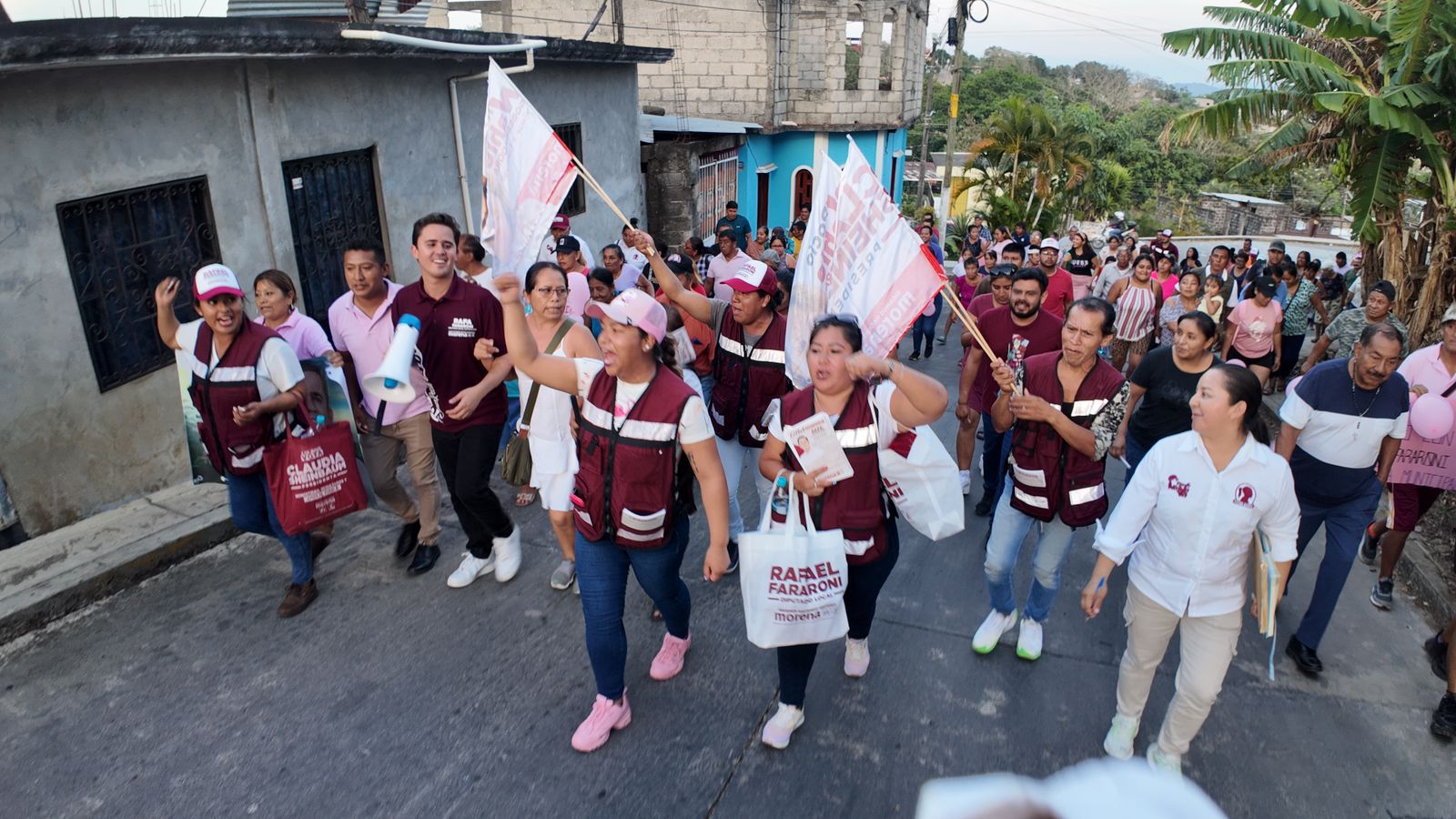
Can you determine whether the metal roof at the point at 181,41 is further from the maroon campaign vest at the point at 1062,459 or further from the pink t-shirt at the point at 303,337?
the maroon campaign vest at the point at 1062,459

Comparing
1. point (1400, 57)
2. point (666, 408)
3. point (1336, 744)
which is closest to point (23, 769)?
point (666, 408)

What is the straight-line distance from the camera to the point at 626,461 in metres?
3.46

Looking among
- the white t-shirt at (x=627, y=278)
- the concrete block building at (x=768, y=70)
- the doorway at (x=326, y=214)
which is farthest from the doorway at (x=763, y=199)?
the white t-shirt at (x=627, y=278)

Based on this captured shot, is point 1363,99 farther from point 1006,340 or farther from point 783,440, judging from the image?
point 783,440

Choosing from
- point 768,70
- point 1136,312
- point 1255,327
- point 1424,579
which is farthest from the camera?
point 768,70

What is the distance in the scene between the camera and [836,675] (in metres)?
4.36

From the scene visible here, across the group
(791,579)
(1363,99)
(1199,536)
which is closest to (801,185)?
(1363,99)

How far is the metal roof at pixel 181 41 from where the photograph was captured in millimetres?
4648

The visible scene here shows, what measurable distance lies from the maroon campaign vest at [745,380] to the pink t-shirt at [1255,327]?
553cm

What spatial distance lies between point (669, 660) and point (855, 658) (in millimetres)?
874

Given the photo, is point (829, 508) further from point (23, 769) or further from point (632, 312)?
point (23, 769)

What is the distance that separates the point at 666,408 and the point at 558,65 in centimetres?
902

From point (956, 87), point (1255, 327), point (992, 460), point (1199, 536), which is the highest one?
point (956, 87)

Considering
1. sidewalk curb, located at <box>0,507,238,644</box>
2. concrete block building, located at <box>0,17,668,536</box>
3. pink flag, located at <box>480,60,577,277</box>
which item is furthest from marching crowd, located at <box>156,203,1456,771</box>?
concrete block building, located at <box>0,17,668,536</box>
